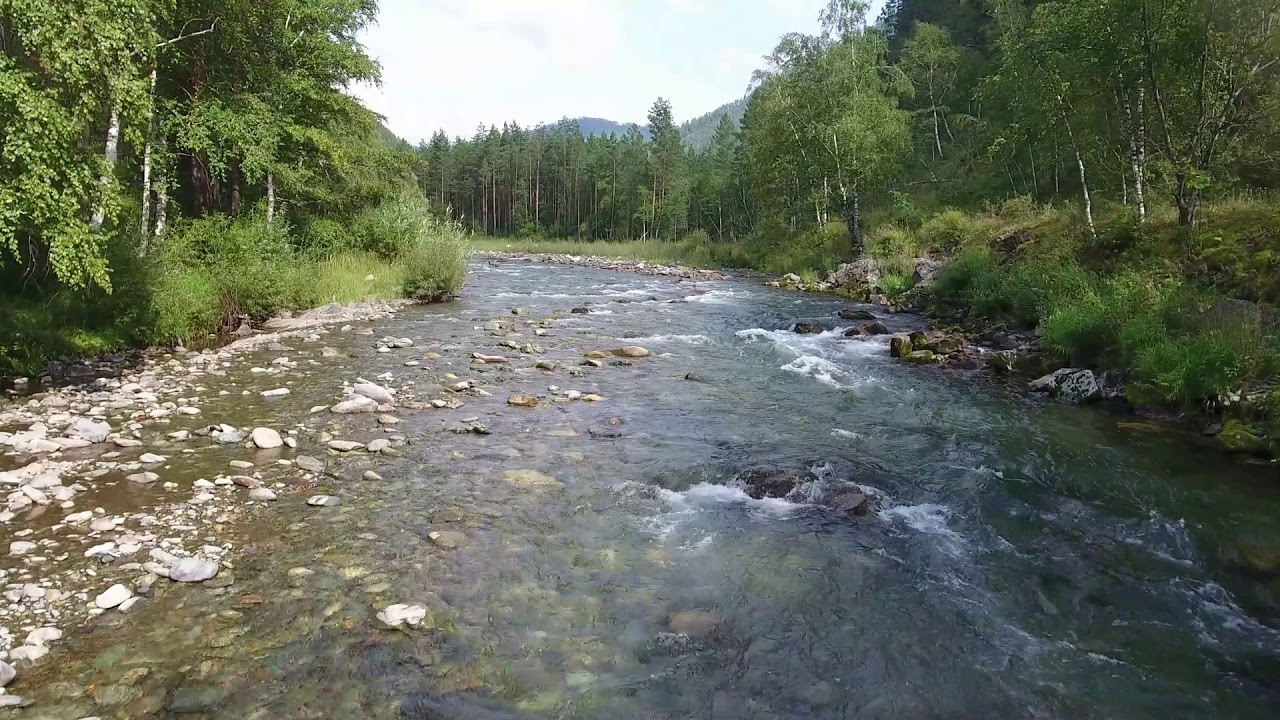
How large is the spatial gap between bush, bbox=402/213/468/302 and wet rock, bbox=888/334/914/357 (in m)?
15.5

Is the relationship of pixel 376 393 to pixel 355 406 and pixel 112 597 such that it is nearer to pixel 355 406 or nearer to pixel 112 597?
pixel 355 406

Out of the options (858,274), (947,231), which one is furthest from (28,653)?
(947,231)

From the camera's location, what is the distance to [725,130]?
94.2 meters

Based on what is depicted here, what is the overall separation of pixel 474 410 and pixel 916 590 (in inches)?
296

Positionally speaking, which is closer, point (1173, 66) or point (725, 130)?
point (1173, 66)

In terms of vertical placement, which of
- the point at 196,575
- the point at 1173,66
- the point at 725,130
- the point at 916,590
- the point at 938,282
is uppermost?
the point at 725,130

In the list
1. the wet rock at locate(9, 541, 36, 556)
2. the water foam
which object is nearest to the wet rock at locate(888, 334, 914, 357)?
the water foam

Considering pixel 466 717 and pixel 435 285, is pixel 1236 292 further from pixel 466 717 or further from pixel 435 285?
pixel 435 285

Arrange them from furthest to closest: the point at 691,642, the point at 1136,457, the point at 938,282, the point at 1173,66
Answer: the point at 938,282
the point at 1173,66
the point at 1136,457
the point at 691,642

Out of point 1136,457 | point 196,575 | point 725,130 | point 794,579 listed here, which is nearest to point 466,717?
point 196,575

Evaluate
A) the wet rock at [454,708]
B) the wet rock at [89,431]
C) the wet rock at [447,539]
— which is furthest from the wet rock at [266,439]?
the wet rock at [454,708]

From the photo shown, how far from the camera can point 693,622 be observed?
5754mm

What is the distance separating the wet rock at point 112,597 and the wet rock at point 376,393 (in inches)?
240

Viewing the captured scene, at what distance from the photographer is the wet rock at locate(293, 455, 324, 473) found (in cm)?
834
